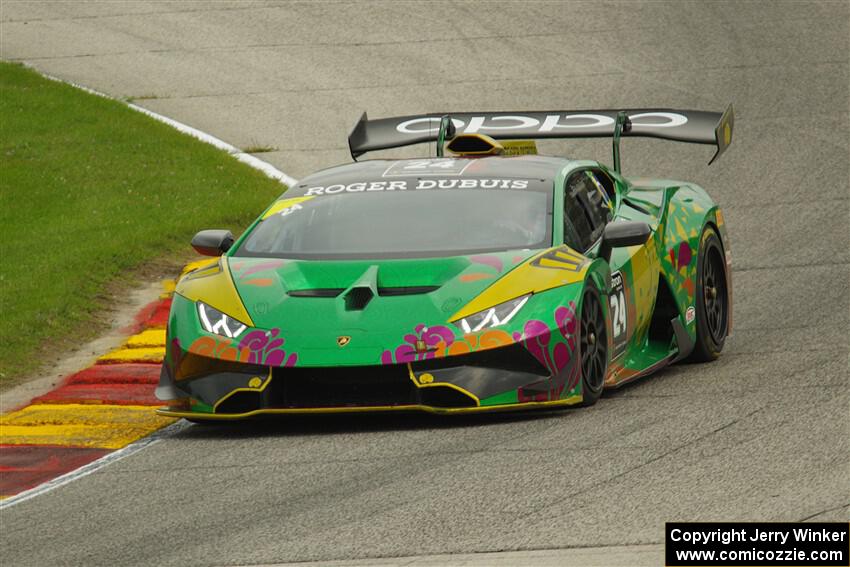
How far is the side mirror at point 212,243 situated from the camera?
31.0 feet

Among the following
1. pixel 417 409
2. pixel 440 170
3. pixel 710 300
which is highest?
pixel 440 170

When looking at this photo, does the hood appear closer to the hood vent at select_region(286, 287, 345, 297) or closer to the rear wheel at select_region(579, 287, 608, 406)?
the hood vent at select_region(286, 287, 345, 297)

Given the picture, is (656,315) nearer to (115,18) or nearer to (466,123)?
(466,123)

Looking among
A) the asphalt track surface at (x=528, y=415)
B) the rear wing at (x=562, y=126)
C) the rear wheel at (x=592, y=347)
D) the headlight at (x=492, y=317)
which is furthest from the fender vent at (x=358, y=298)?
the rear wing at (x=562, y=126)

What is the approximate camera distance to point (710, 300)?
10445mm

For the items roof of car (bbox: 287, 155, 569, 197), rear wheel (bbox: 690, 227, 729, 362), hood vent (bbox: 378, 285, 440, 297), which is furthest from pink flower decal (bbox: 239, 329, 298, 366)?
rear wheel (bbox: 690, 227, 729, 362)

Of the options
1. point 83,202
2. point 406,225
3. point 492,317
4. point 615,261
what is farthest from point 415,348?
point 83,202

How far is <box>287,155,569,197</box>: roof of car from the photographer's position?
9.55 meters

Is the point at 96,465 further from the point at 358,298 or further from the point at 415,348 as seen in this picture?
the point at 415,348

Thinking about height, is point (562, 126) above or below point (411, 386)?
above

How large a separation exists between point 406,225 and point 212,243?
45.1 inches

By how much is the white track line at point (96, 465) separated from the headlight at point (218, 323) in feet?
2.33

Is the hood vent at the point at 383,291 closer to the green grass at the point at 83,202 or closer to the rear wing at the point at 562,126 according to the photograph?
the rear wing at the point at 562,126

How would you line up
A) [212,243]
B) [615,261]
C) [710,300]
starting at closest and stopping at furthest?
1. [615,261]
2. [212,243]
3. [710,300]
